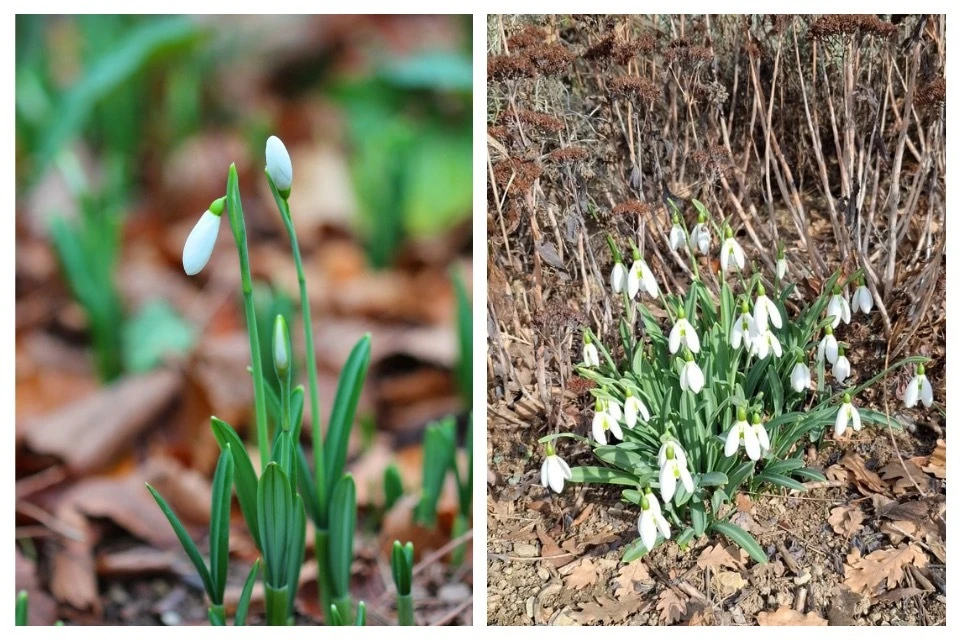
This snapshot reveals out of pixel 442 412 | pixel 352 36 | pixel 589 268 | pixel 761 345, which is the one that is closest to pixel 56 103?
pixel 352 36

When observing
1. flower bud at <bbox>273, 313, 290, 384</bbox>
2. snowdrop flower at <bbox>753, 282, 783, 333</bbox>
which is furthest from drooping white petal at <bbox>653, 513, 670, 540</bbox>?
flower bud at <bbox>273, 313, 290, 384</bbox>

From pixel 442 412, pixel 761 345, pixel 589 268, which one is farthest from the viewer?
pixel 442 412

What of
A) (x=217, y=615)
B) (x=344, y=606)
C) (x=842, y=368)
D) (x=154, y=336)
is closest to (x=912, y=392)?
(x=842, y=368)

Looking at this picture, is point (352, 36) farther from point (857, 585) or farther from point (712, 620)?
point (857, 585)

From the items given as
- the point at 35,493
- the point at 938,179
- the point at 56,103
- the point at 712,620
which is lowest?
the point at 712,620

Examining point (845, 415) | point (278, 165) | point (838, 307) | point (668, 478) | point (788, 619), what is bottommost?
point (788, 619)

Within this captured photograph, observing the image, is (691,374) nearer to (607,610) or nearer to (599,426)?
(599,426)

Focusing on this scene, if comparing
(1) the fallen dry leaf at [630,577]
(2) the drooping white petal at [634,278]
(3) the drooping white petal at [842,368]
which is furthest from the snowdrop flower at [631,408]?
(3) the drooping white petal at [842,368]
